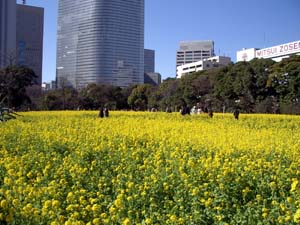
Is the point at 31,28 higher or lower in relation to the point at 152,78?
higher

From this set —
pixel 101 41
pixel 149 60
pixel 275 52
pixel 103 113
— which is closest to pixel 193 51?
pixel 149 60

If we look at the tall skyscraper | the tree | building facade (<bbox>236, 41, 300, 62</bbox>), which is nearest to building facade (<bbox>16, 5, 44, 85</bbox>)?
the tall skyscraper

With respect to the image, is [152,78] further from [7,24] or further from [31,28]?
[7,24]

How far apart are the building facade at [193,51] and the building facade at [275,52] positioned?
40.2 m

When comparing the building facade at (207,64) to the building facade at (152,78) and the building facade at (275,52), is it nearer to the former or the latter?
the building facade at (152,78)

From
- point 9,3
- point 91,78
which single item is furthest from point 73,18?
point 9,3

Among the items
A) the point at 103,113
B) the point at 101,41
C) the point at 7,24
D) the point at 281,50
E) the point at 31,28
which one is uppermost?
the point at 31,28

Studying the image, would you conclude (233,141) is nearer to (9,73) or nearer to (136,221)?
(136,221)

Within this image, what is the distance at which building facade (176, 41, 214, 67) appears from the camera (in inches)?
5153

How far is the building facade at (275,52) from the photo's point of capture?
73.0 metres

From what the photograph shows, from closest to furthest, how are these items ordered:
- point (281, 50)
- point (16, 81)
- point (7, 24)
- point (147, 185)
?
point (147, 185) < point (16, 81) < point (7, 24) < point (281, 50)

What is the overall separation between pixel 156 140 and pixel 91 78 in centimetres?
6747

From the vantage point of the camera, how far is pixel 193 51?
132 meters

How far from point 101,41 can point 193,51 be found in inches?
2348
